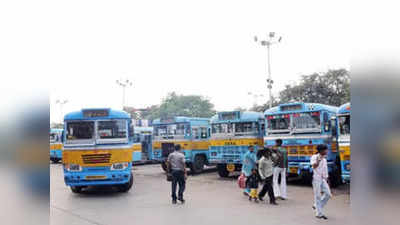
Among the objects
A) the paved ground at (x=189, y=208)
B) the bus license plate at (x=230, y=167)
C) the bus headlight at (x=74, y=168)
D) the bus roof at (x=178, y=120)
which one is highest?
the bus roof at (x=178, y=120)

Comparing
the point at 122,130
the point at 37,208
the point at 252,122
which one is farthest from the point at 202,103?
the point at 37,208

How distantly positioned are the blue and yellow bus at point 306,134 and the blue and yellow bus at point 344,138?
3.48ft

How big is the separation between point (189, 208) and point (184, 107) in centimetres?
4204

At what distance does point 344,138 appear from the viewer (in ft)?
33.0

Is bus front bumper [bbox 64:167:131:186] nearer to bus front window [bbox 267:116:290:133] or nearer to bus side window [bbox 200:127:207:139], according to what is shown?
bus front window [bbox 267:116:290:133]

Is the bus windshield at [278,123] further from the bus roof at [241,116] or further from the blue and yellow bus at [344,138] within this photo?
the blue and yellow bus at [344,138]

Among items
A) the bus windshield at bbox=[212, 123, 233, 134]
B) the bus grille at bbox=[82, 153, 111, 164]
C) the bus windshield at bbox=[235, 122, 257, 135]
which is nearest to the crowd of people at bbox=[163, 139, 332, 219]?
the bus grille at bbox=[82, 153, 111, 164]

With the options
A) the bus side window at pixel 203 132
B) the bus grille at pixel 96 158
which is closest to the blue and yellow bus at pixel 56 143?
the bus side window at pixel 203 132

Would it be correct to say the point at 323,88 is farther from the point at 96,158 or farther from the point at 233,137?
the point at 96,158

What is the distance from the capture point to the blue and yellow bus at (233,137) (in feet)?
46.3

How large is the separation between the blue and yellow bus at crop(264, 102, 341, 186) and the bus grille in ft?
19.7

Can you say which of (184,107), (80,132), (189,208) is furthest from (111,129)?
(184,107)

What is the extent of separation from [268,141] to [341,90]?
54.0ft

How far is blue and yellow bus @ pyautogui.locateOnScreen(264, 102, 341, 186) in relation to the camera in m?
11.4
